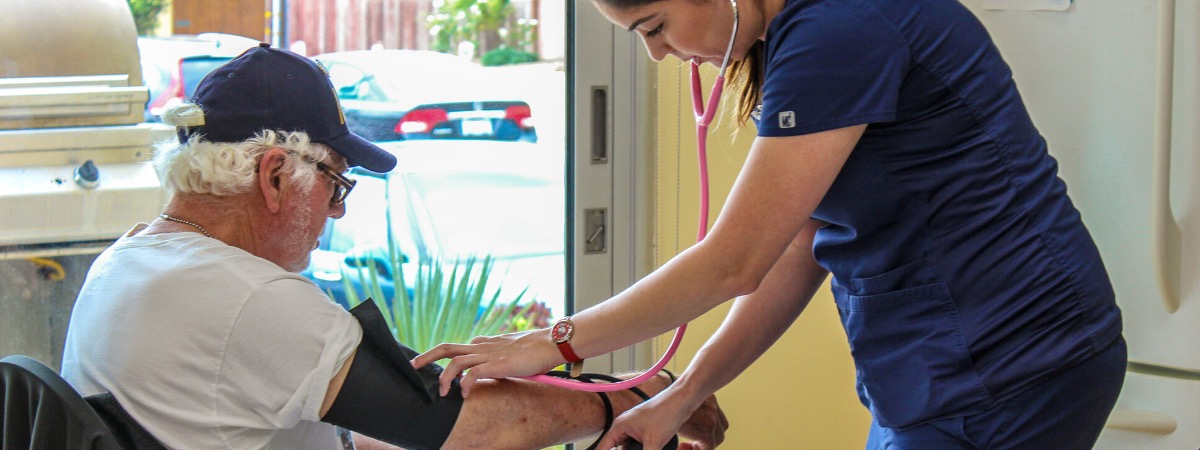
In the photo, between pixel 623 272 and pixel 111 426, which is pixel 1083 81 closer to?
pixel 623 272

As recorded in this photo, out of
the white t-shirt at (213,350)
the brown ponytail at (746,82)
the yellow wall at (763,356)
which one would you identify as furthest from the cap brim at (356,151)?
the yellow wall at (763,356)

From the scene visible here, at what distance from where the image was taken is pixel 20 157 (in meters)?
1.67

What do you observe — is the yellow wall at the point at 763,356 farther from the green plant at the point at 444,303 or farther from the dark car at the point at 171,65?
Result: the dark car at the point at 171,65

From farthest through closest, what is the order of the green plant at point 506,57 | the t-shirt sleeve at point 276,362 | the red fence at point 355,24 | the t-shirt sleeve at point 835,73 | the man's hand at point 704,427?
the green plant at point 506,57 < the red fence at point 355,24 < the man's hand at point 704,427 < the t-shirt sleeve at point 276,362 < the t-shirt sleeve at point 835,73

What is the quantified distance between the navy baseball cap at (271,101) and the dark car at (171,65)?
472mm

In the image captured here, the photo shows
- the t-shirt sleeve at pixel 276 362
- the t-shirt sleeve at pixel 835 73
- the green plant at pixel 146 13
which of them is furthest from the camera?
the green plant at pixel 146 13

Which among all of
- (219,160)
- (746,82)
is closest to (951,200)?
(746,82)

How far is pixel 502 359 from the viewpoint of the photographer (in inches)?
48.7

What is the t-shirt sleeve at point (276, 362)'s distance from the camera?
3.88ft

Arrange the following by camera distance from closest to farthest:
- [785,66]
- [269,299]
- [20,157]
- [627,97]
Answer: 1. [785,66]
2. [269,299]
3. [20,157]
4. [627,97]

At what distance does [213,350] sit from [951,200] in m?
0.82

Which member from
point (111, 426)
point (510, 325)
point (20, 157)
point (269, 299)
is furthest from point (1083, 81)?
point (20, 157)

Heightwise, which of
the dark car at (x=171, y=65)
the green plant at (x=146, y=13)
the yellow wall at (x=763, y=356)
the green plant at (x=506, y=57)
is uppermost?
the green plant at (x=146, y=13)

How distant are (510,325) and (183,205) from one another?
1.08 metres
